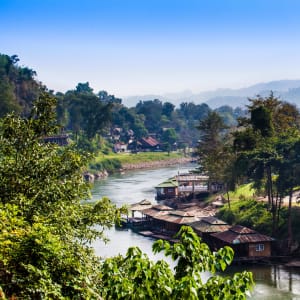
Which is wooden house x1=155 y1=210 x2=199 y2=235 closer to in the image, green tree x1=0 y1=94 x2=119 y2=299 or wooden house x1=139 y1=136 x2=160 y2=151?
green tree x1=0 y1=94 x2=119 y2=299

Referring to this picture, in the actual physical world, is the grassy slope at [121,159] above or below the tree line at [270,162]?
below

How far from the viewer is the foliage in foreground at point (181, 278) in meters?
8.89

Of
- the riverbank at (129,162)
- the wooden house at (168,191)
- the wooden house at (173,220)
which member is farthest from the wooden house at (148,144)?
the wooden house at (173,220)

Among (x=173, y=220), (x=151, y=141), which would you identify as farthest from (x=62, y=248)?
(x=151, y=141)

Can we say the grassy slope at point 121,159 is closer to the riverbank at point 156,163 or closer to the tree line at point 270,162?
the riverbank at point 156,163

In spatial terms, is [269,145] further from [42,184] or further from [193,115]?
[193,115]

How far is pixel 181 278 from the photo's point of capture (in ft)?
30.6

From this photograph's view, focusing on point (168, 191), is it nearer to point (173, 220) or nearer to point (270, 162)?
point (173, 220)

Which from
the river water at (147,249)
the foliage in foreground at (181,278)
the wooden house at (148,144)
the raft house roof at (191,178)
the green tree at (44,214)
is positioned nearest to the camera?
the foliage in foreground at (181,278)

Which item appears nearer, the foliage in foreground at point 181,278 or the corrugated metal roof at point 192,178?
the foliage in foreground at point 181,278

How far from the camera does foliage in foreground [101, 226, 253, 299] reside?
8.89 m

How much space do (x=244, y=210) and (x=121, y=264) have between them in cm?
4188

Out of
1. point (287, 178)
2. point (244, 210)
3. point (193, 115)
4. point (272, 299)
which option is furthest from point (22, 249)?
point (193, 115)

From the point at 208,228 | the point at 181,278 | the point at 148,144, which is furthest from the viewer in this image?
the point at 148,144
